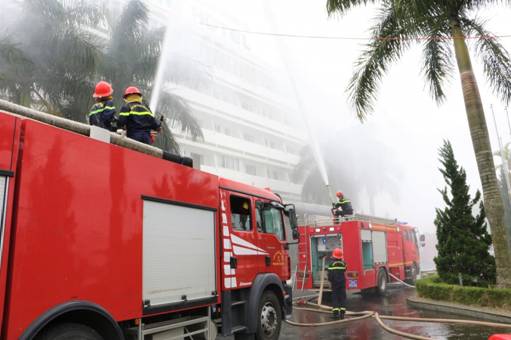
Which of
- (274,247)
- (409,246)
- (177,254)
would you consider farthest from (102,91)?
(409,246)

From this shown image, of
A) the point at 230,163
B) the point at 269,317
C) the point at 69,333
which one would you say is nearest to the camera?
the point at 69,333

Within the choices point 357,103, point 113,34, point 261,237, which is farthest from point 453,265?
point 113,34

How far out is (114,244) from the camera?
4051 millimetres

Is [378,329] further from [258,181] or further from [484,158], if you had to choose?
[258,181]

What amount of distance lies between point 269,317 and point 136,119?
11.6 feet

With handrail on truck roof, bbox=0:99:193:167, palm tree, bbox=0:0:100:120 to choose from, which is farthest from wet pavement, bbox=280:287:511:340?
palm tree, bbox=0:0:100:120

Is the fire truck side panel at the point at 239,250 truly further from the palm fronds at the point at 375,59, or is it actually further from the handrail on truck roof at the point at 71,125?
the palm fronds at the point at 375,59

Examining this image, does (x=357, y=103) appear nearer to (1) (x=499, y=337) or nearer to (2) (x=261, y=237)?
(2) (x=261, y=237)

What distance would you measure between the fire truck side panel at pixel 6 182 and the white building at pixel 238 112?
24.3 metres

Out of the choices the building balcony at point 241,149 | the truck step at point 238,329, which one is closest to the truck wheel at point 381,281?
the truck step at point 238,329

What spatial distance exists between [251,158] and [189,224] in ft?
108

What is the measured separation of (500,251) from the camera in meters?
9.66

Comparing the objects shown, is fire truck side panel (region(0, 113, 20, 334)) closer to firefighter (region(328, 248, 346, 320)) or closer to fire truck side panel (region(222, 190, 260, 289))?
fire truck side panel (region(222, 190, 260, 289))

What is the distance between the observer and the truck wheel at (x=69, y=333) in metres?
3.40
